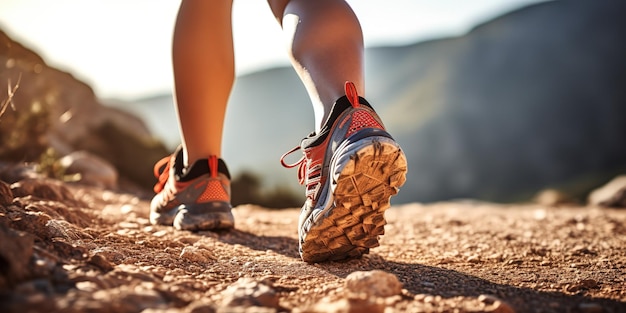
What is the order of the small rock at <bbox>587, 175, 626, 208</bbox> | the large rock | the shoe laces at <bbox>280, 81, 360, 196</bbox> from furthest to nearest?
the large rock, the small rock at <bbox>587, 175, 626, 208</bbox>, the shoe laces at <bbox>280, 81, 360, 196</bbox>

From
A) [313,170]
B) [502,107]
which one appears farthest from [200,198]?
[502,107]

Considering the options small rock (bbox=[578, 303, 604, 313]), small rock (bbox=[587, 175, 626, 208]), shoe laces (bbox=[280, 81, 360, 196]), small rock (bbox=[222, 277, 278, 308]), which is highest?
shoe laces (bbox=[280, 81, 360, 196])

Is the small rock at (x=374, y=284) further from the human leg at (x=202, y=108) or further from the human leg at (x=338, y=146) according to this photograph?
the human leg at (x=202, y=108)

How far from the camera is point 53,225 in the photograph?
1.33 metres

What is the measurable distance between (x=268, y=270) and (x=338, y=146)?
391 mm

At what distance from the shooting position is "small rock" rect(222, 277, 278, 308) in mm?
912

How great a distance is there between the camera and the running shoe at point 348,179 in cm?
126

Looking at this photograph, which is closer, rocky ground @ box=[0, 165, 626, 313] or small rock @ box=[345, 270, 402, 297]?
rocky ground @ box=[0, 165, 626, 313]

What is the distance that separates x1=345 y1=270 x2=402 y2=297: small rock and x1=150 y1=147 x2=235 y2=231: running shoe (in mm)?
1022

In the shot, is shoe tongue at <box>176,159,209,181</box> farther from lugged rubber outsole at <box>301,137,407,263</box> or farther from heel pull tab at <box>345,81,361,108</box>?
heel pull tab at <box>345,81,361,108</box>

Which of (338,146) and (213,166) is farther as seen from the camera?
(213,166)

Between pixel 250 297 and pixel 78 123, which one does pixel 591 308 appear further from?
pixel 78 123

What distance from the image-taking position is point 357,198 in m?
1.32

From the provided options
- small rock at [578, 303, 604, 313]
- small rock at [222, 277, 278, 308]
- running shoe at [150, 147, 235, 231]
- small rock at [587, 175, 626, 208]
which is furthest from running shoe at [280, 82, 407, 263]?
small rock at [587, 175, 626, 208]
